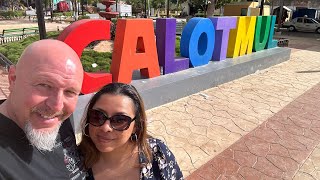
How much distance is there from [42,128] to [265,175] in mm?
3520

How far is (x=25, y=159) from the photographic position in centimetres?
149

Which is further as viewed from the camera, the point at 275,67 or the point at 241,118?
the point at 275,67

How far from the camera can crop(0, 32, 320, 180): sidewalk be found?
430 cm

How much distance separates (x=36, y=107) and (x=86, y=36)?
4142 millimetres

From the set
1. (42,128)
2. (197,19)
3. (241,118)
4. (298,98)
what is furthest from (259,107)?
(42,128)

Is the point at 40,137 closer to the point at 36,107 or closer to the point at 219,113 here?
the point at 36,107

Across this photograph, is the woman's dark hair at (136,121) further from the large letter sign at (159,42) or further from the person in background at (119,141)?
the large letter sign at (159,42)

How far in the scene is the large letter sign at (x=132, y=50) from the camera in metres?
5.83

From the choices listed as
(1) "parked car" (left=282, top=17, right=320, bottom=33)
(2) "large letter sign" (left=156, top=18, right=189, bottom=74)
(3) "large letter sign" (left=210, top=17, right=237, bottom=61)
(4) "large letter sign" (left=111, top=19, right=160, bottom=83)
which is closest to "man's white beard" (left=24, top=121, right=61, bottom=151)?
(4) "large letter sign" (left=111, top=19, right=160, bottom=83)

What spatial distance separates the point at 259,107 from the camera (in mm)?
6848

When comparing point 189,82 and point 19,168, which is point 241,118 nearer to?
point 189,82

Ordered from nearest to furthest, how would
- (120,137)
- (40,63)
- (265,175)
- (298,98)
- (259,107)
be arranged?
(40,63) → (120,137) → (265,175) → (259,107) → (298,98)

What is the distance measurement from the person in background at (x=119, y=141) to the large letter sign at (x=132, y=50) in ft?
12.8

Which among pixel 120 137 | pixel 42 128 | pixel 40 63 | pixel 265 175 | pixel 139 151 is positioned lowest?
pixel 265 175
